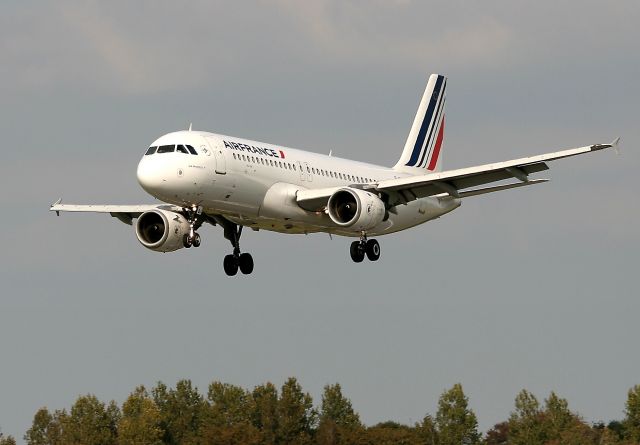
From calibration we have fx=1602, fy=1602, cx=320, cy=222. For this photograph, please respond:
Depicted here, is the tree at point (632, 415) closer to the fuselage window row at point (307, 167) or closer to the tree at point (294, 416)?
the tree at point (294, 416)

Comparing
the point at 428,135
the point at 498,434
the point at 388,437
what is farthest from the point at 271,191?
the point at 498,434

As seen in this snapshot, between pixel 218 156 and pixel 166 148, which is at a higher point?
pixel 166 148

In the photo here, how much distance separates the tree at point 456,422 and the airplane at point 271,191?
64773mm

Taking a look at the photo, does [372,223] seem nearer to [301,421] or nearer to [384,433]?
[384,433]

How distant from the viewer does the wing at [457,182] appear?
63375mm

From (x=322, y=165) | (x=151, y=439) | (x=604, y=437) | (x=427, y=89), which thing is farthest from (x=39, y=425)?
(x=322, y=165)

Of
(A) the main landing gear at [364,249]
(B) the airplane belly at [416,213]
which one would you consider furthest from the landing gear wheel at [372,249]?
(B) the airplane belly at [416,213]

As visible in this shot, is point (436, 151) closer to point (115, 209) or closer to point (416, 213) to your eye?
point (416, 213)

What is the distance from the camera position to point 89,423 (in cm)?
14825

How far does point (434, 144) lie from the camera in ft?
268

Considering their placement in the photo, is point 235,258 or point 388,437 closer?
point 235,258

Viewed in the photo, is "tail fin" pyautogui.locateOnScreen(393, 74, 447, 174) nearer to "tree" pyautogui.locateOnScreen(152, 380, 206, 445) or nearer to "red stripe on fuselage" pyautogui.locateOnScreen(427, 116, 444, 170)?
"red stripe on fuselage" pyautogui.locateOnScreen(427, 116, 444, 170)

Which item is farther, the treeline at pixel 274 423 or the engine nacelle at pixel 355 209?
the treeline at pixel 274 423

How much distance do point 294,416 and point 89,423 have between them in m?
22.3
